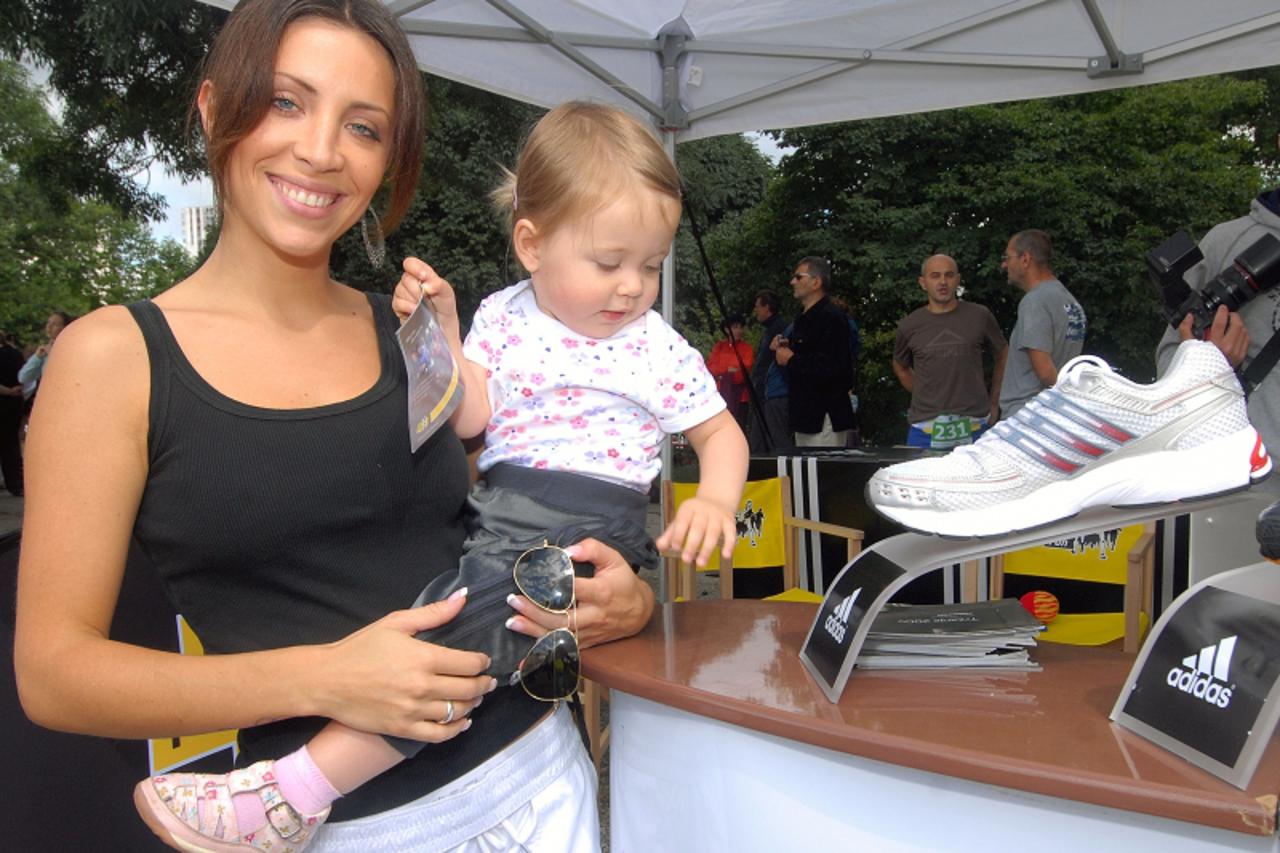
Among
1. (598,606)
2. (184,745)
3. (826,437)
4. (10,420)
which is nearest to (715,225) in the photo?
(10,420)

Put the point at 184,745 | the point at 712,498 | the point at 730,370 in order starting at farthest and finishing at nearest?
the point at 730,370, the point at 184,745, the point at 712,498

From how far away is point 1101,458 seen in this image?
→ 3.39ft

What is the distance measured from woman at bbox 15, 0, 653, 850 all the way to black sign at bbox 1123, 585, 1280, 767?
2.02 ft

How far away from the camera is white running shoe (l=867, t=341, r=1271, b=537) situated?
101cm

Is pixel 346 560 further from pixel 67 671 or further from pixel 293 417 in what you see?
pixel 67 671

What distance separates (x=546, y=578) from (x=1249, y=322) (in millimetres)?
2212

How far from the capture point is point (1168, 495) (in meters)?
1.01

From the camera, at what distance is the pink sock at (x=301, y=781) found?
103 cm

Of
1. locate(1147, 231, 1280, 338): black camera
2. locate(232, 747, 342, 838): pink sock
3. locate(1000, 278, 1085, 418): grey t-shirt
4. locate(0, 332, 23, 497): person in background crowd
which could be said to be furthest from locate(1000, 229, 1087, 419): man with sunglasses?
locate(0, 332, 23, 497): person in background crowd

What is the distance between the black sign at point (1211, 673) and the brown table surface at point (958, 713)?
0.03 m

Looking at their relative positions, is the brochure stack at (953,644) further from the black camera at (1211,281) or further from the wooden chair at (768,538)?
the wooden chair at (768,538)

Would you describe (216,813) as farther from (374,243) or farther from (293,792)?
(374,243)

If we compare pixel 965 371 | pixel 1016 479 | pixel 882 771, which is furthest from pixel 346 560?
pixel 965 371

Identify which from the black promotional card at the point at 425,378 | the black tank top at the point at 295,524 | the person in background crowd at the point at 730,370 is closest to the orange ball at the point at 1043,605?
the black tank top at the point at 295,524
